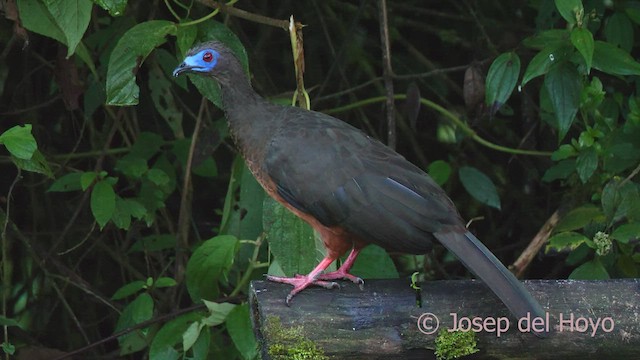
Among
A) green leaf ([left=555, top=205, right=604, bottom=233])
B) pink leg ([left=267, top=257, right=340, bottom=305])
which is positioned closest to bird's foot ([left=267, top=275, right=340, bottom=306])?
pink leg ([left=267, top=257, right=340, bottom=305])

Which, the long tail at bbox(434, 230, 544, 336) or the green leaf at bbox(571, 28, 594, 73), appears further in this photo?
the green leaf at bbox(571, 28, 594, 73)

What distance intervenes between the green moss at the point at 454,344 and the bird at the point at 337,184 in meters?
0.14

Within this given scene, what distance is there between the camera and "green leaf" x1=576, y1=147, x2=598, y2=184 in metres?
3.88

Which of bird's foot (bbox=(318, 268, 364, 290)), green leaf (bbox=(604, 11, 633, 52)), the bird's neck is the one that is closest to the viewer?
bird's foot (bbox=(318, 268, 364, 290))

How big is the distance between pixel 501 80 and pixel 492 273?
1.21m

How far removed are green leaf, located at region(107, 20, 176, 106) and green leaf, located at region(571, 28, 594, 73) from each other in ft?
4.19

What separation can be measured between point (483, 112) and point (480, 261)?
4.84 feet

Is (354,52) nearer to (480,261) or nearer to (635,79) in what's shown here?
(635,79)

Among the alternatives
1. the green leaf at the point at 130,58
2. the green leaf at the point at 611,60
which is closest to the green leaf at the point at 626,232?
the green leaf at the point at 611,60

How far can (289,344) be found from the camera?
8.74 feet

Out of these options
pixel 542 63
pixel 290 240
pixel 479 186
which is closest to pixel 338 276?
pixel 290 240

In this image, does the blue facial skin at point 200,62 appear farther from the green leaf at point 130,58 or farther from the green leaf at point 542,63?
the green leaf at point 542,63

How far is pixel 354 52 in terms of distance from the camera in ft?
17.1

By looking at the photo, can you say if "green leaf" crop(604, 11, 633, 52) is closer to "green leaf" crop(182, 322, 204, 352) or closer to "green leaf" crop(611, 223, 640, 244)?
"green leaf" crop(611, 223, 640, 244)
